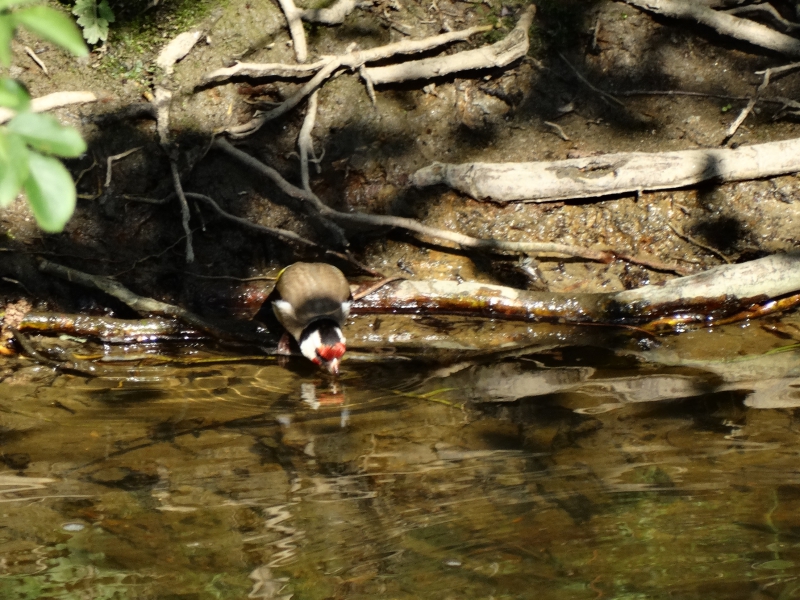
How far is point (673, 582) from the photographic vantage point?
310 centimetres

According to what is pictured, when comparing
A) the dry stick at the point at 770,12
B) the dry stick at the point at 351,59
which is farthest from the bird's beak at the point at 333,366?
the dry stick at the point at 770,12

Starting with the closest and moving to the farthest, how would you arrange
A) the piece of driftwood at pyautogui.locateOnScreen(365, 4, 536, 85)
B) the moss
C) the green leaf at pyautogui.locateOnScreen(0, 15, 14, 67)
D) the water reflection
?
the green leaf at pyautogui.locateOnScreen(0, 15, 14, 67), the water reflection, the moss, the piece of driftwood at pyautogui.locateOnScreen(365, 4, 536, 85)

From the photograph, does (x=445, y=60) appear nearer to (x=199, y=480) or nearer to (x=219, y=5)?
(x=219, y=5)

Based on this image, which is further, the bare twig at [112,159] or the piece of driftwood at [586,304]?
the bare twig at [112,159]

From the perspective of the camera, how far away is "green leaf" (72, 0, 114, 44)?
569 cm

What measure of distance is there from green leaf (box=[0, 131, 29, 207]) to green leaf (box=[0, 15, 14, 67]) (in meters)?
0.09

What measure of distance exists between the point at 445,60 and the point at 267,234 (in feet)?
6.06

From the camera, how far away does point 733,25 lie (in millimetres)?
6176

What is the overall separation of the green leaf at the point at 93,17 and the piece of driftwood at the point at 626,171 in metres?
2.61

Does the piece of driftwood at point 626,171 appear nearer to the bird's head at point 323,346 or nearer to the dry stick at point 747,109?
the dry stick at point 747,109

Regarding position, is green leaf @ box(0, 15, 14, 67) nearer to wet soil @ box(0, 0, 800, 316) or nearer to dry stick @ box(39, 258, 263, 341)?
dry stick @ box(39, 258, 263, 341)

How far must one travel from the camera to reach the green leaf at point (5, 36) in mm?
1026

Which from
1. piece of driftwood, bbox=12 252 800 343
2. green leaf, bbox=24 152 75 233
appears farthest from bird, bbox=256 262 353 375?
green leaf, bbox=24 152 75 233

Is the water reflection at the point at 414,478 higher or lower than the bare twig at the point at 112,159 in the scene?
lower
